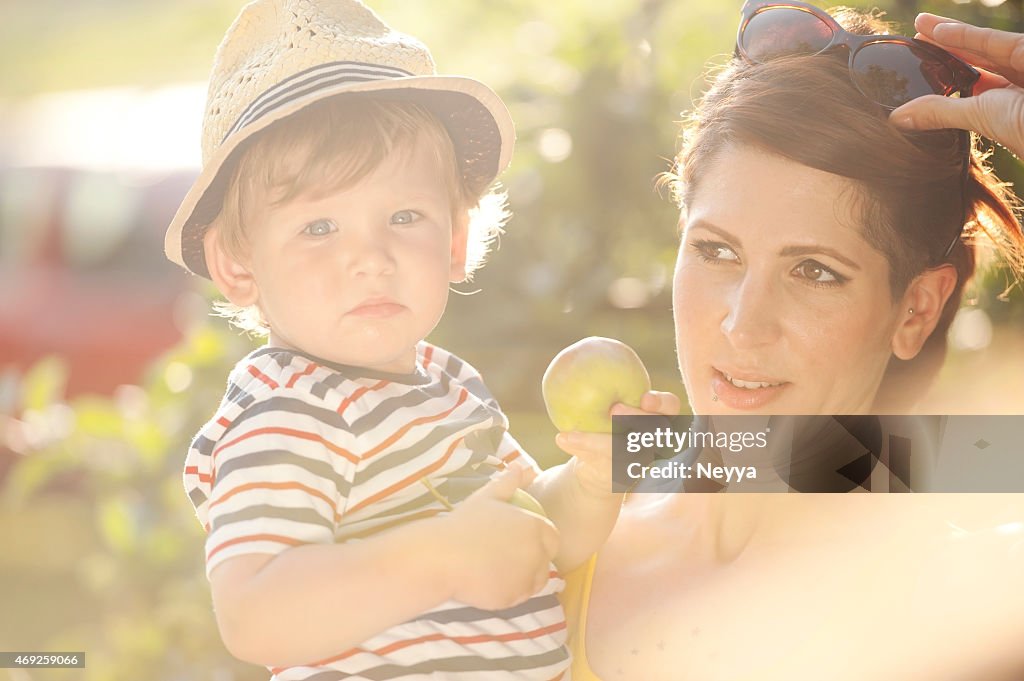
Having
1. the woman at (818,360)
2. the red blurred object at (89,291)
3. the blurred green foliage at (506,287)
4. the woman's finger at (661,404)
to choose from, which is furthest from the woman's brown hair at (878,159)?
the red blurred object at (89,291)

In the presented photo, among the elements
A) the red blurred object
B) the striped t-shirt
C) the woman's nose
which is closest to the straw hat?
the striped t-shirt

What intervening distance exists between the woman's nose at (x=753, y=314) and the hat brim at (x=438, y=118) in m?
0.25

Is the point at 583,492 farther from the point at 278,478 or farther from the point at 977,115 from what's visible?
the point at 977,115

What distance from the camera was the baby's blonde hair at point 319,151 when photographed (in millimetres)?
865

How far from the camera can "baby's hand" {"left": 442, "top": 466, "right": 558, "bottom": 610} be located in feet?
2.66

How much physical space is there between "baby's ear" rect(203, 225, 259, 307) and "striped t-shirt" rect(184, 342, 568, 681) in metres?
0.07

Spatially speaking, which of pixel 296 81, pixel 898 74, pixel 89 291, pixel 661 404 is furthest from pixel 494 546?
pixel 89 291

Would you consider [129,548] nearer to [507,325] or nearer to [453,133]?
[507,325]

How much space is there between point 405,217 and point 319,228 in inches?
2.9

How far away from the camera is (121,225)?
2092 millimetres

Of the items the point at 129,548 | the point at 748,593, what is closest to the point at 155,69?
the point at 129,548

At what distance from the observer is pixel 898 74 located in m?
0.92

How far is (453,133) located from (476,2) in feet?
2.71

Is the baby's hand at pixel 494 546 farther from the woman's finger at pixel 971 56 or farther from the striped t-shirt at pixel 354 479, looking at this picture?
the woman's finger at pixel 971 56
